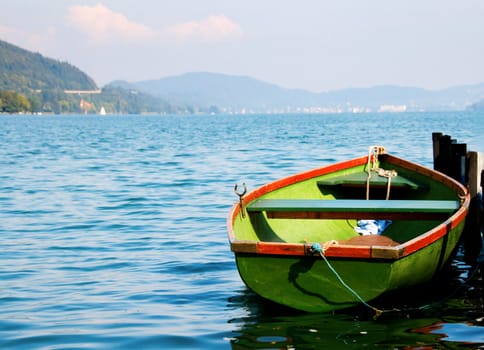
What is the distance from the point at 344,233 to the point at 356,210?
1.68 meters

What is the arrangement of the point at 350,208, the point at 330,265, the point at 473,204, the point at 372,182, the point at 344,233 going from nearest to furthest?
the point at 330,265, the point at 350,208, the point at 344,233, the point at 473,204, the point at 372,182

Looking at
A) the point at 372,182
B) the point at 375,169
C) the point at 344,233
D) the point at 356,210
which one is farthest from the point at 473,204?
the point at 356,210

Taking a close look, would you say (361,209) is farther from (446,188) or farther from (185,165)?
(185,165)

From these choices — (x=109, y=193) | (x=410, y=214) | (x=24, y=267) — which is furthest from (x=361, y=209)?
(x=109, y=193)

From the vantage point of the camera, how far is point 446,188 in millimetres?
12734

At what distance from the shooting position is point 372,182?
13758mm

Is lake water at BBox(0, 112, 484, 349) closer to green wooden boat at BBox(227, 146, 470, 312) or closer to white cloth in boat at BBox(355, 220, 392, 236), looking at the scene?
green wooden boat at BBox(227, 146, 470, 312)

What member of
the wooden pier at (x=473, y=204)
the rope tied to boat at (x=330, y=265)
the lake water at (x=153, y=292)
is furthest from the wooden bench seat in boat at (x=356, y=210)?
the rope tied to boat at (x=330, y=265)

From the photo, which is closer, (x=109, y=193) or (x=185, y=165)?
(x=109, y=193)

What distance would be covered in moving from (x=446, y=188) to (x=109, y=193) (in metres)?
12.7

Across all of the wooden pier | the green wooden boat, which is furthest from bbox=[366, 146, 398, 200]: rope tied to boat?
the wooden pier

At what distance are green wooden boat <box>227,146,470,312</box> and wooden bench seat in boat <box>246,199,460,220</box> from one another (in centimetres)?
1

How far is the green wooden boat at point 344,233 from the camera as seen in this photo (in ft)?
28.1

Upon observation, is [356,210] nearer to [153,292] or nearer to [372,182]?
[372,182]
